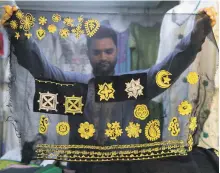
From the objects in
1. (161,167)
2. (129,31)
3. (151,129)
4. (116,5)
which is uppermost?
(116,5)

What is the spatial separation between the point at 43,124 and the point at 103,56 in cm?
48

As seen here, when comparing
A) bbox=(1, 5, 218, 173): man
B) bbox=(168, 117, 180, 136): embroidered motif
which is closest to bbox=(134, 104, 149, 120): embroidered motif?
bbox=(1, 5, 218, 173): man

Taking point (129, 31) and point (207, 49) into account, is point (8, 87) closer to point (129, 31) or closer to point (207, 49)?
point (129, 31)

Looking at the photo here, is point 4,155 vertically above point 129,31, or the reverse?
point 129,31

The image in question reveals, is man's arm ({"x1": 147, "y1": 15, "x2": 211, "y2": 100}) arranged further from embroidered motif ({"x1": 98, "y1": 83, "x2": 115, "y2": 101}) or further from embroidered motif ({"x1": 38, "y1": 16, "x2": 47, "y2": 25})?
embroidered motif ({"x1": 38, "y1": 16, "x2": 47, "y2": 25})

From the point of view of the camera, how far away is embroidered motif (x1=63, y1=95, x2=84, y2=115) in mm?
1308

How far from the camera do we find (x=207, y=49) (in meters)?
1.38

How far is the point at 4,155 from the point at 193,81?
112 cm

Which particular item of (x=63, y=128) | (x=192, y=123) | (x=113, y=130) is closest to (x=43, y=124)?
(x=63, y=128)

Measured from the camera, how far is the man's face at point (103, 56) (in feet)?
4.26

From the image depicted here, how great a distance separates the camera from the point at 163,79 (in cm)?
133

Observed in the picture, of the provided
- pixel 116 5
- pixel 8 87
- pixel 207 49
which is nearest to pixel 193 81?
pixel 207 49

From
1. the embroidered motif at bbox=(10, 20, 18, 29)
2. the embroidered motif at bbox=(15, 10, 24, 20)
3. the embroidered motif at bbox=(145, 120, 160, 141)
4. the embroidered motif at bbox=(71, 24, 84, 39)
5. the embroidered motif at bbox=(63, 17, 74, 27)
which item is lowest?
the embroidered motif at bbox=(145, 120, 160, 141)

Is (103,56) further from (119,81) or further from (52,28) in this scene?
(52,28)
